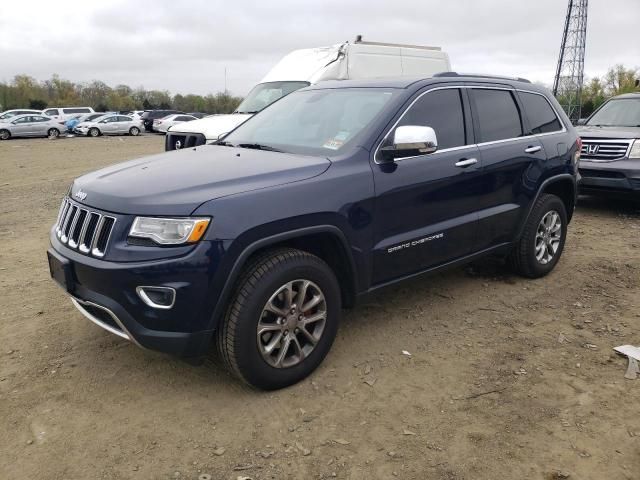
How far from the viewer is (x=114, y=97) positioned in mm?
85500

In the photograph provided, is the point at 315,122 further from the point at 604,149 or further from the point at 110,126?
the point at 110,126

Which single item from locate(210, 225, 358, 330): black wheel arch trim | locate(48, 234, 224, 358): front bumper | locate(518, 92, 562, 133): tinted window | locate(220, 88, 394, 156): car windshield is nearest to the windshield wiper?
locate(220, 88, 394, 156): car windshield

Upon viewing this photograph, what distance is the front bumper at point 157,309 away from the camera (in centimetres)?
281

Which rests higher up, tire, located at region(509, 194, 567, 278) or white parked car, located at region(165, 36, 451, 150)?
white parked car, located at region(165, 36, 451, 150)

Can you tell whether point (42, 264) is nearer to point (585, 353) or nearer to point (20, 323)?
point (20, 323)

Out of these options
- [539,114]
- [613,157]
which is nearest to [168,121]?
[613,157]

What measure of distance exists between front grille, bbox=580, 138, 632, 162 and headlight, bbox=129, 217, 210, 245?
6814 mm

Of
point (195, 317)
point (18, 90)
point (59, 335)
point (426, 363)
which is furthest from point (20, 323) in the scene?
point (18, 90)

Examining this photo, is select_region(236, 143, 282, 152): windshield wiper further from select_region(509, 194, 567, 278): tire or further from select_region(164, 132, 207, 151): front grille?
select_region(164, 132, 207, 151): front grille

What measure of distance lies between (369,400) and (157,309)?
1326 mm

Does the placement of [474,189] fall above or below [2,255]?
above

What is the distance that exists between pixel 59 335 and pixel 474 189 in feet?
10.7

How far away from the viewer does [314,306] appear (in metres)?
3.37

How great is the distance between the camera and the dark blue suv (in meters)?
2.88
